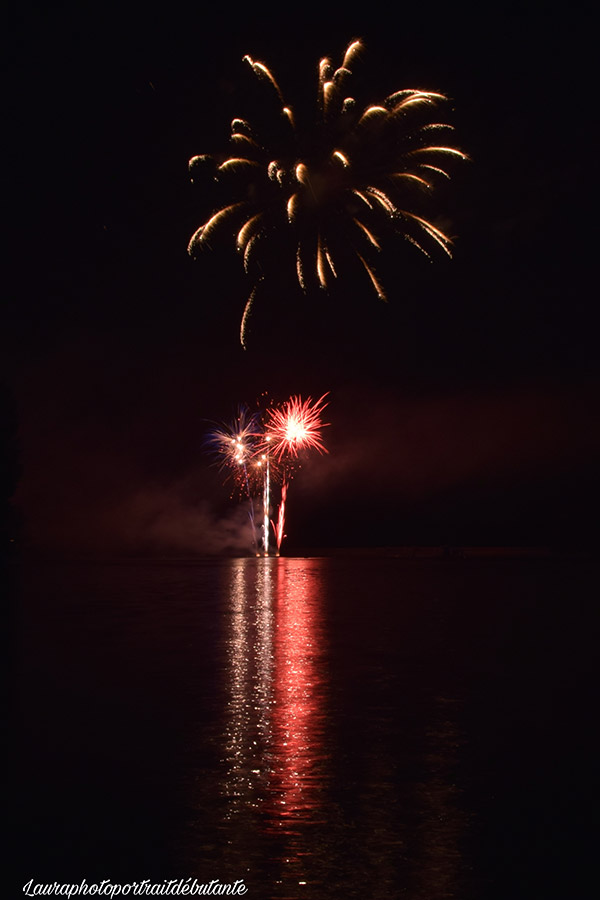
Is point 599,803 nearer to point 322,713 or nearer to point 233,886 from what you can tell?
point 233,886

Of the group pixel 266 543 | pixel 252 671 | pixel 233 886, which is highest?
pixel 266 543

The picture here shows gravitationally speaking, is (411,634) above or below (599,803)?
Result: above

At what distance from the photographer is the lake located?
7070mm

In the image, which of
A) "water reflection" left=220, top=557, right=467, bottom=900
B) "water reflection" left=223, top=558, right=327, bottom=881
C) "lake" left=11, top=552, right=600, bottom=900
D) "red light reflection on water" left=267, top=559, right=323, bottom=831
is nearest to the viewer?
"water reflection" left=220, top=557, right=467, bottom=900

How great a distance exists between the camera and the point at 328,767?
10094 mm

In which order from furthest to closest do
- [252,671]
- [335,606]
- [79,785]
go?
[335,606] < [252,671] < [79,785]

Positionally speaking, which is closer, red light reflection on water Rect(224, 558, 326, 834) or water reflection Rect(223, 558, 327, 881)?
water reflection Rect(223, 558, 327, 881)

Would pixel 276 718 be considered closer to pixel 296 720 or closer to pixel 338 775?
pixel 296 720

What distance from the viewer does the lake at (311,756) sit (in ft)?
23.2

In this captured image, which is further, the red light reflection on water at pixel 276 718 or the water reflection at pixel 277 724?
the red light reflection on water at pixel 276 718

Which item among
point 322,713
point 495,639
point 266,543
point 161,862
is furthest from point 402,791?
point 266,543

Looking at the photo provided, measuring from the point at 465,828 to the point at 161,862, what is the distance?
2.28m

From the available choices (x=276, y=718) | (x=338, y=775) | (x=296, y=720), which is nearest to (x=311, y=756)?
(x=338, y=775)

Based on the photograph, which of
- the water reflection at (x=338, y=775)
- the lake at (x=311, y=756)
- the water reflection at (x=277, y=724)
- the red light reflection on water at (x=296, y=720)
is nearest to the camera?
the water reflection at (x=338, y=775)
